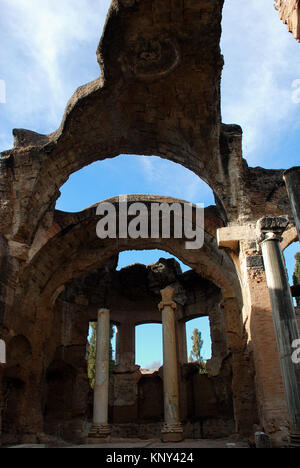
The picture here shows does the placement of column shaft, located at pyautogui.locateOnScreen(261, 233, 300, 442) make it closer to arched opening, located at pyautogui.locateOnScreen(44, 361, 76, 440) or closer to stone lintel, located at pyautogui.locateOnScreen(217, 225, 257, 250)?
stone lintel, located at pyautogui.locateOnScreen(217, 225, 257, 250)

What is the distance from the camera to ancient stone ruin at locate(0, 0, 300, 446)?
7793mm

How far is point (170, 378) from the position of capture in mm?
11320

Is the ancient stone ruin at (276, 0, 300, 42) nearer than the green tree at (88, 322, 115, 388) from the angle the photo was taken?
Yes

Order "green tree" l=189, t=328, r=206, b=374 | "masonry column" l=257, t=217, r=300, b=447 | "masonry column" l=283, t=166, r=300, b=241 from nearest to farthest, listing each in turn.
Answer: "masonry column" l=283, t=166, r=300, b=241 → "masonry column" l=257, t=217, r=300, b=447 → "green tree" l=189, t=328, r=206, b=374

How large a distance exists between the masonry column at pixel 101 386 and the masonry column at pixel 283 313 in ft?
22.4

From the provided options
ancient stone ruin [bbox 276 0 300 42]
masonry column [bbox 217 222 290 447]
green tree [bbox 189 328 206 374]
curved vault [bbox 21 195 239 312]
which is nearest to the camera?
ancient stone ruin [bbox 276 0 300 42]

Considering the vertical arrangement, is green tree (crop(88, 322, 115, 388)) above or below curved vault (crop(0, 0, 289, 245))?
below

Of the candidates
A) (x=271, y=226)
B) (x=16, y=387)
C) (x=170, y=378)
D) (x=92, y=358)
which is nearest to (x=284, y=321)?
(x=271, y=226)

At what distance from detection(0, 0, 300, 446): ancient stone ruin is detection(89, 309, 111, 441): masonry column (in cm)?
3

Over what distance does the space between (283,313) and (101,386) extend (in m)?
7.27

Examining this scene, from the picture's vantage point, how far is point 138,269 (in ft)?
55.7

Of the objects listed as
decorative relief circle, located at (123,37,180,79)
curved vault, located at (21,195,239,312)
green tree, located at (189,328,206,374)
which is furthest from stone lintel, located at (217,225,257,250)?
green tree, located at (189,328,206,374)

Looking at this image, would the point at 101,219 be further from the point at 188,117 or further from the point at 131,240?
the point at 188,117

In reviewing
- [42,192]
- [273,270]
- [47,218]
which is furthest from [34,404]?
[273,270]
